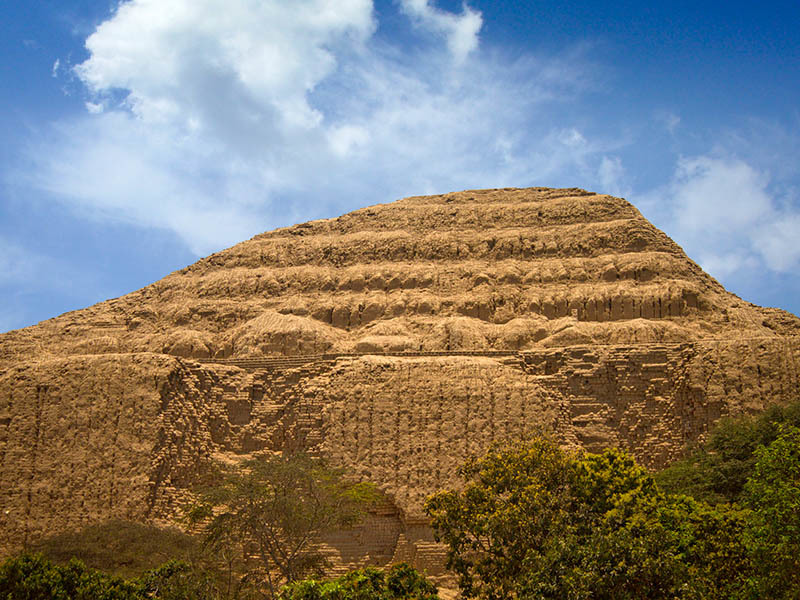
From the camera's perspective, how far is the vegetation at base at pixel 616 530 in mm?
16625

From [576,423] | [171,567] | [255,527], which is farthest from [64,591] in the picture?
[576,423]

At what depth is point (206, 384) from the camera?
31891 millimetres

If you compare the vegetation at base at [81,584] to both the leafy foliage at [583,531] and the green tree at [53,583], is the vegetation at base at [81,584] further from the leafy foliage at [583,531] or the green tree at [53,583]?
the leafy foliage at [583,531]

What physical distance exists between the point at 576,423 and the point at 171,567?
1424 cm

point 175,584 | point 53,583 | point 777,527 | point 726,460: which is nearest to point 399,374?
point 726,460

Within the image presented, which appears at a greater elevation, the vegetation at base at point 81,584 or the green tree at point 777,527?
the green tree at point 777,527

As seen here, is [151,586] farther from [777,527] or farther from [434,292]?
[434,292]

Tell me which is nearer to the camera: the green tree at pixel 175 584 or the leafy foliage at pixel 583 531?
the leafy foliage at pixel 583 531

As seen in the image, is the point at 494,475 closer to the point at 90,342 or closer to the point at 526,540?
the point at 526,540

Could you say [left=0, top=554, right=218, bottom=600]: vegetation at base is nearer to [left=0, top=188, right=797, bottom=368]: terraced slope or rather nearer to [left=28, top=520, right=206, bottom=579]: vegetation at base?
[left=28, top=520, right=206, bottom=579]: vegetation at base

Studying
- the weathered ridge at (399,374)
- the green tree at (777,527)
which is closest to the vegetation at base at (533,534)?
the green tree at (777,527)

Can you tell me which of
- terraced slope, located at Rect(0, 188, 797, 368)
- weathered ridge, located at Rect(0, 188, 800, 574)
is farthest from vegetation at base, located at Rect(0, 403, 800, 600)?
terraced slope, located at Rect(0, 188, 797, 368)

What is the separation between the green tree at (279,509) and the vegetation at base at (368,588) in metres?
4.26

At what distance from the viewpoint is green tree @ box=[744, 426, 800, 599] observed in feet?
54.0
